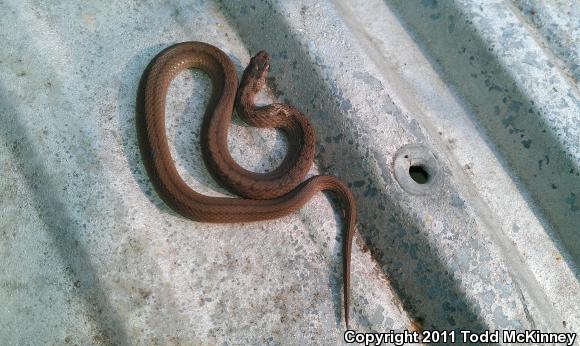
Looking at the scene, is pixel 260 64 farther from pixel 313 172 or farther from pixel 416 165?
pixel 416 165

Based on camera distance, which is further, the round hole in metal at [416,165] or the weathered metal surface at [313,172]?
the round hole in metal at [416,165]

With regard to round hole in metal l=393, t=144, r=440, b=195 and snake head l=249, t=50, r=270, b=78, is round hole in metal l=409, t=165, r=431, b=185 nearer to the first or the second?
round hole in metal l=393, t=144, r=440, b=195

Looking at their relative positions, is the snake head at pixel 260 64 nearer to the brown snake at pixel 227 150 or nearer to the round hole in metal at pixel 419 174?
the brown snake at pixel 227 150

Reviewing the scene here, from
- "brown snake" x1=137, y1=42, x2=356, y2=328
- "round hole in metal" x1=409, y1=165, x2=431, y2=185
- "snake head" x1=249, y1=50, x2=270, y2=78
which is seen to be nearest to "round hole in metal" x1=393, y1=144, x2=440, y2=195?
"round hole in metal" x1=409, y1=165, x2=431, y2=185

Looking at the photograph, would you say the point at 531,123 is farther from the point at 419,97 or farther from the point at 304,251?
the point at 304,251

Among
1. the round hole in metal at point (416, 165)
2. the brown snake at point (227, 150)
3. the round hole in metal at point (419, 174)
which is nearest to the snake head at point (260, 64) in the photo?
the brown snake at point (227, 150)

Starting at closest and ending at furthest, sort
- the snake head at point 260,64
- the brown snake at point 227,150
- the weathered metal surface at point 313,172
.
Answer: the weathered metal surface at point 313,172 → the brown snake at point 227,150 → the snake head at point 260,64
